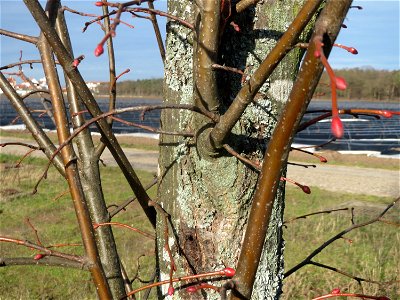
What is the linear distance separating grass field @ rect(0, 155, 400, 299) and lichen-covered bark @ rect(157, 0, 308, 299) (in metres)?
1.19

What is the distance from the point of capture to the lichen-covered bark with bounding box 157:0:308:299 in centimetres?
126

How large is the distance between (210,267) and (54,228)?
7.57 meters

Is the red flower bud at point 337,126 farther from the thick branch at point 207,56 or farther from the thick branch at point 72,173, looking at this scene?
the thick branch at point 72,173

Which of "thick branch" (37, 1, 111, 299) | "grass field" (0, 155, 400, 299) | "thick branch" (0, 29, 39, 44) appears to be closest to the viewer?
"thick branch" (37, 1, 111, 299)

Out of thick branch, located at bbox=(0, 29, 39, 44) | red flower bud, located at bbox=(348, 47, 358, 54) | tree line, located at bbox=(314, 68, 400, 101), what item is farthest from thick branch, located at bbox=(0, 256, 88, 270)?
tree line, located at bbox=(314, 68, 400, 101)

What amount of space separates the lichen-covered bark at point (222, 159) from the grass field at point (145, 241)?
1.19 meters

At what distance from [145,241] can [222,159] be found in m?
Result: 6.70

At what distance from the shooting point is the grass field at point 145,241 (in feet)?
17.8

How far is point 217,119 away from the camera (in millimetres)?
1122

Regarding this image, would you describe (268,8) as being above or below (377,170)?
above

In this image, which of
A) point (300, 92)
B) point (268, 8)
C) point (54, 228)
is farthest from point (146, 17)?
point (54, 228)

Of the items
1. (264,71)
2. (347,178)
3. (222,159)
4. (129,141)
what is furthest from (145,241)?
(129,141)

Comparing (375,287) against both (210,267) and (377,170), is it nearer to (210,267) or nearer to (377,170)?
(210,267)

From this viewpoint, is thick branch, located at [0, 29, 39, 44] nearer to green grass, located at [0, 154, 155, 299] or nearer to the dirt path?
green grass, located at [0, 154, 155, 299]
